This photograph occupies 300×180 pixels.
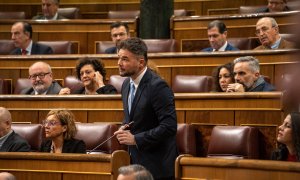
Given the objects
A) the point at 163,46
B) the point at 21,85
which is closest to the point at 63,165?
the point at 21,85

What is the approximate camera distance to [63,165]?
2107 millimetres

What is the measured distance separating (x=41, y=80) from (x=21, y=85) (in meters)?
0.34

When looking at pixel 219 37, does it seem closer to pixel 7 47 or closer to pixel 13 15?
pixel 7 47

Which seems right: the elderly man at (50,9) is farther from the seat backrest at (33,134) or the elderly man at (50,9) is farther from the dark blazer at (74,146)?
the dark blazer at (74,146)

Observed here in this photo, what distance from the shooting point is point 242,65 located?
102 inches

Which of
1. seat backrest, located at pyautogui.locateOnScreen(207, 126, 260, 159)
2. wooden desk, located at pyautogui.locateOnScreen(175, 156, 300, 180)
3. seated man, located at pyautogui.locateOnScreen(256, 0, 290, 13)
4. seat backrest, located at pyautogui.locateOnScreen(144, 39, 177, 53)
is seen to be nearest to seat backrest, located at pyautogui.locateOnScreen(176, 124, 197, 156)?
seat backrest, located at pyautogui.locateOnScreen(207, 126, 260, 159)

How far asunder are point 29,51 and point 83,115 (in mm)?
1233

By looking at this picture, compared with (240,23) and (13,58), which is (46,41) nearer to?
(13,58)

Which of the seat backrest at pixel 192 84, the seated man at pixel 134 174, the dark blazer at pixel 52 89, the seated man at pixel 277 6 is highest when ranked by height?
the seated man at pixel 277 6

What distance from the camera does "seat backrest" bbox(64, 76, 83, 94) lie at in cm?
318

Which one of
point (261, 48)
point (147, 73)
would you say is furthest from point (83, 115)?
point (261, 48)

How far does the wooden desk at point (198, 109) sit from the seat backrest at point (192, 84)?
0.97 feet

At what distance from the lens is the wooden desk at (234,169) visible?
5.06ft

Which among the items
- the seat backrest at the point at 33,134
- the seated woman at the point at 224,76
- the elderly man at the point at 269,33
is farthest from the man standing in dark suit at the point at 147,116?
the elderly man at the point at 269,33
